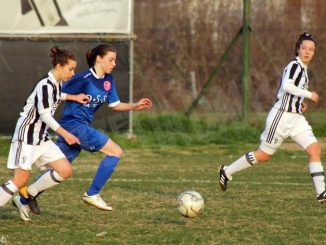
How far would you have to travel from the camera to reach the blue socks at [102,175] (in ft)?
28.5

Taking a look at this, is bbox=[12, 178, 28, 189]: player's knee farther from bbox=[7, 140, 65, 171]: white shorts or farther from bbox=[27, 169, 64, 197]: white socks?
bbox=[27, 169, 64, 197]: white socks

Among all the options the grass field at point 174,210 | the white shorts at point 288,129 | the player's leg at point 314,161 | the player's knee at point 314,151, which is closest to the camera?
the grass field at point 174,210

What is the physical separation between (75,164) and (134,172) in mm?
1476

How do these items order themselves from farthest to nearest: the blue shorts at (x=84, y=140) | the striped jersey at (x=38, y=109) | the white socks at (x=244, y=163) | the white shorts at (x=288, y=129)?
the white socks at (x=244, y=163) → the white shorts at (x=288, y=129) → the blue shorts at (x=84, y=140) → the striped jersey at (x=38, y=109)

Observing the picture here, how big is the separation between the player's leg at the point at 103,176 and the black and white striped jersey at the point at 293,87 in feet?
6.13

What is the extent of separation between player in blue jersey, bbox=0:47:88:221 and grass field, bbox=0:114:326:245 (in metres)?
0.43

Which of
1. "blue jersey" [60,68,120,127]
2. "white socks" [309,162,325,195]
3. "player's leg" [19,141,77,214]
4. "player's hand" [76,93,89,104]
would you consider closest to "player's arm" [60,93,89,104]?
"player's hand" [76,93,89,104]

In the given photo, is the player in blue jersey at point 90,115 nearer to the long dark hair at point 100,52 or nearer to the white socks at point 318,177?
the long dark hair at point 100,52

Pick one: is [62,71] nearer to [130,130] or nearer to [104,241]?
[104,241]

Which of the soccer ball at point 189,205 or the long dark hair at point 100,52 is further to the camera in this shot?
the long dark hair at point 100,52

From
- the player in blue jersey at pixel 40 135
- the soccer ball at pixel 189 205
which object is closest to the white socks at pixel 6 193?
the player in blue jersey at pixel 40 135

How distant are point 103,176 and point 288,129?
6.86 feet

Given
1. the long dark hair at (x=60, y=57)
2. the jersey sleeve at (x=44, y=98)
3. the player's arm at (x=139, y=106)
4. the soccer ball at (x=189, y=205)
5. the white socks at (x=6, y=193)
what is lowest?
the soccer ball at (x=189, y=205)

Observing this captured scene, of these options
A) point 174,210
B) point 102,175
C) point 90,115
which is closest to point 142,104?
point 90,115
